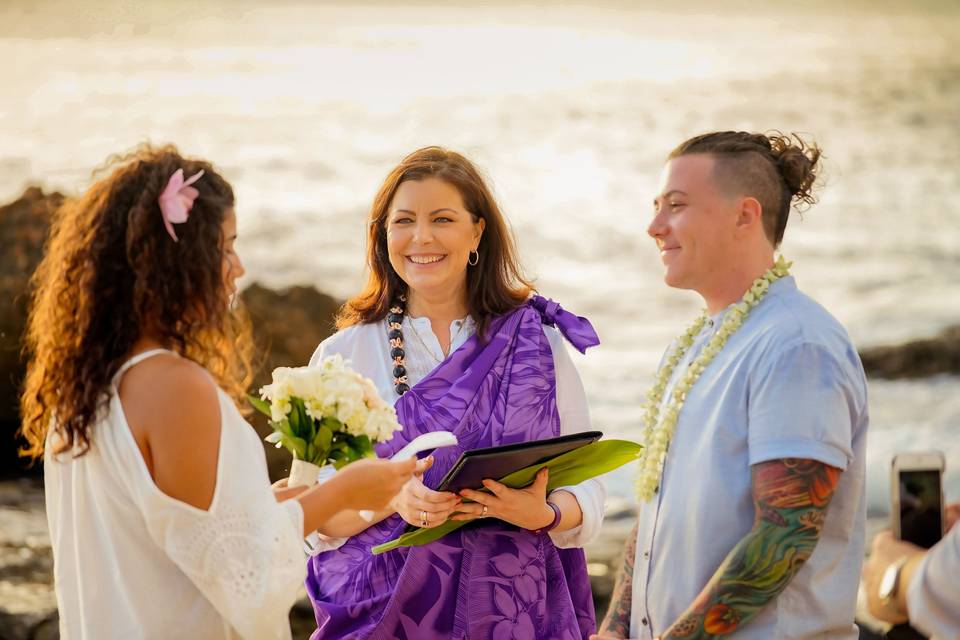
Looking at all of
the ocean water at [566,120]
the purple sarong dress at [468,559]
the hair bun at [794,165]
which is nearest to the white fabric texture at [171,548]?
the purple sarong dress at [468,559]

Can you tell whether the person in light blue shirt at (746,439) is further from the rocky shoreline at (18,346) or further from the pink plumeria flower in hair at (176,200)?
the rocky shoreline at (18,346)

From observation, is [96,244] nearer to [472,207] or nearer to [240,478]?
[240,478]

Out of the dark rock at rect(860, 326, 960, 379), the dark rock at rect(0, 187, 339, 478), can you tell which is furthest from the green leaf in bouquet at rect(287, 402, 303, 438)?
the dark rock at rect(860, 326, 960, 379)

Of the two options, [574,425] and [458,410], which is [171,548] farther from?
[574,425]

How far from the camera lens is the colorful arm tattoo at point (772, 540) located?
6.79 ft

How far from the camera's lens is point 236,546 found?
6.77ft

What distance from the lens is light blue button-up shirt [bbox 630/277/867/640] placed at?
210cm

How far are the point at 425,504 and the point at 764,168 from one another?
43.6 inches

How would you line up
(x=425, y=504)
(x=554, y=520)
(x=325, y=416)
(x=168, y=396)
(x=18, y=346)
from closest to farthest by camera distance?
1. (x=168, y=396)
2. (x=325, y=416)
3. (x=425, y=504)
4. (x=554, y=520)
5. (x=18, y=346)

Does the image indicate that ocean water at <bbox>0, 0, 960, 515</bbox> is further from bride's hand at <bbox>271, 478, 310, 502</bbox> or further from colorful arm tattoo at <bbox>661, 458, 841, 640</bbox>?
colorful arm tattoo at <bbox>661, 458, 841, 640</bbox>

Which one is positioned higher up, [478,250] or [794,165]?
[794,165]

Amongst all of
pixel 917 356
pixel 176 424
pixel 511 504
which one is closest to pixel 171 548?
pixel 176 424

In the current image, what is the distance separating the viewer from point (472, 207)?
3094mm

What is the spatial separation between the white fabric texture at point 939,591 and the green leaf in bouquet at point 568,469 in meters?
1.02
